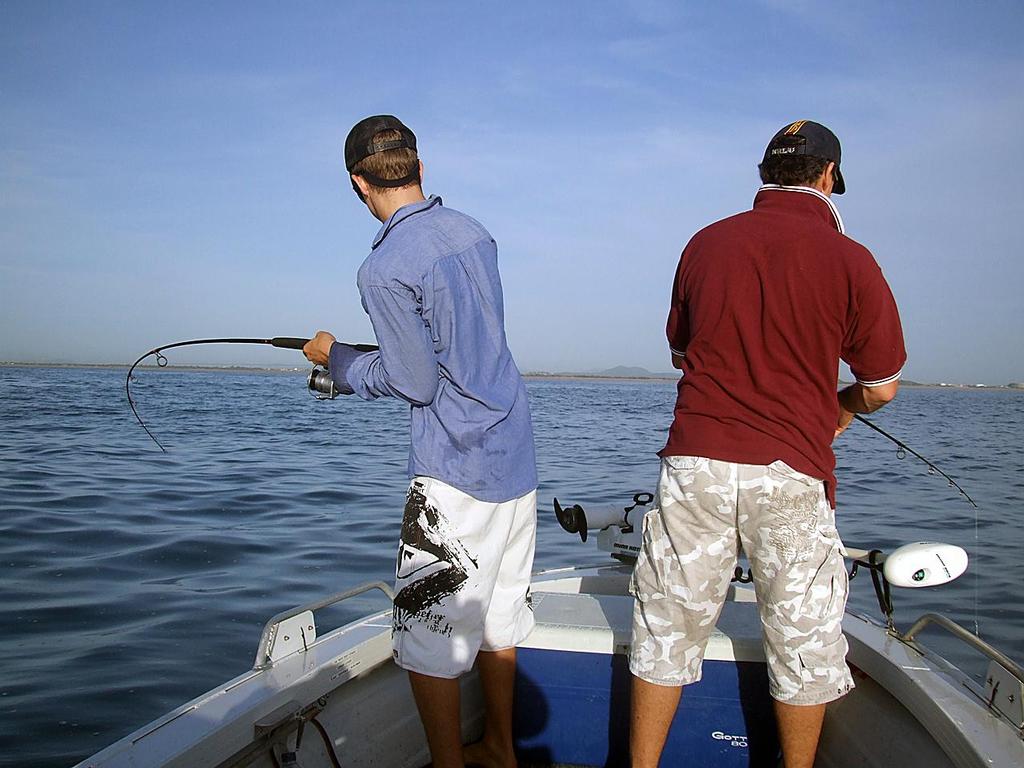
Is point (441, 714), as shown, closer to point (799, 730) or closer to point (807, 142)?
point (799, 730)

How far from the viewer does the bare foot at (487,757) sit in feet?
8.53

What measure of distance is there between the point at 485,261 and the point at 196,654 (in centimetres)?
392

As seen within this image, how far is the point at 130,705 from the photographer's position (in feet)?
14.7

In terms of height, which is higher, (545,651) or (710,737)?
(545,651)

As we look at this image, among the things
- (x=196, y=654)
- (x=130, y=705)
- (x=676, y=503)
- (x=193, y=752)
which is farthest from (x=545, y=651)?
(x=196, y=654)

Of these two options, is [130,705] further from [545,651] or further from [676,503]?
[676,503]

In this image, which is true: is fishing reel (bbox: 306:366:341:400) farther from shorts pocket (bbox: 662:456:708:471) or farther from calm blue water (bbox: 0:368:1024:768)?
calm blue water (bbox: 0:368:1024:768)

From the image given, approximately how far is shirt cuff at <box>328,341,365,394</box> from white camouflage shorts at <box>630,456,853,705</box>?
89 cm

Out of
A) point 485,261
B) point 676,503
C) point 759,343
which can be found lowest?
point 676,503

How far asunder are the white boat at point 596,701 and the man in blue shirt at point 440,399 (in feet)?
1.32

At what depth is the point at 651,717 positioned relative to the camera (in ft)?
7.44

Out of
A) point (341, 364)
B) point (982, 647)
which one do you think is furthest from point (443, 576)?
point (982, 647)

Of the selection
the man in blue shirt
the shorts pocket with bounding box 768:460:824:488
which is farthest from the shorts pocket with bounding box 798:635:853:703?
the man in blue shirt

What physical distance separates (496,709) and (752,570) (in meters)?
0.94
